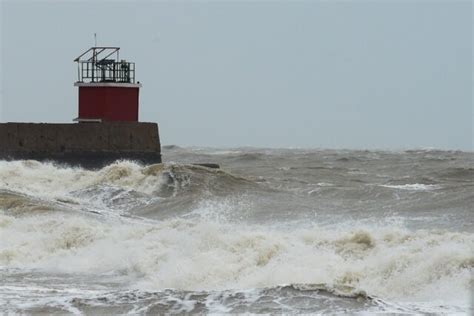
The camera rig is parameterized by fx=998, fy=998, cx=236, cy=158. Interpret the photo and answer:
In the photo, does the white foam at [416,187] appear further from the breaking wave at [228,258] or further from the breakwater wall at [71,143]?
the breakwater wall at [71,143]

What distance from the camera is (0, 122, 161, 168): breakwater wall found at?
805 inches

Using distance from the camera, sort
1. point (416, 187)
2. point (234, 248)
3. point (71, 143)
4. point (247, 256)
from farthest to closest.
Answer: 1. point (71, 143)
2. point (416, 187)
3. point (234, 248)
4. point (247, 256)

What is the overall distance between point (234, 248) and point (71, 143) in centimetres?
1152

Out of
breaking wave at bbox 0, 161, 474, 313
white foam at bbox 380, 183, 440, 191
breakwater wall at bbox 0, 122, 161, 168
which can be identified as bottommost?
breaking wave at bbox 0, 161, 474, 313

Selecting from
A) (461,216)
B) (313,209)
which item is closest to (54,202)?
(313,209)

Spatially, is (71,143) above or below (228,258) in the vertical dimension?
above

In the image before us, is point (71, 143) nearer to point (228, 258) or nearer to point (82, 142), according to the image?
point (82, 142)

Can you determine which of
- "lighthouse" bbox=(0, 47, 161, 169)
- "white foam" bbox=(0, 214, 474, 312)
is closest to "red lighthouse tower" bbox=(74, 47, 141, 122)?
"lighthouse" bbox=(0, 47, 161, 169)

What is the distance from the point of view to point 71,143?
67.5ft

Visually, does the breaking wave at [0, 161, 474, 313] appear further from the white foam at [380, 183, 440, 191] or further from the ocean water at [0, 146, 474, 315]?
the white foam at [380, 183, 440, 191]

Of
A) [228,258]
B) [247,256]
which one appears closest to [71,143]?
[228,258]

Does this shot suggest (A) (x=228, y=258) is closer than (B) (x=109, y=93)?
Yes

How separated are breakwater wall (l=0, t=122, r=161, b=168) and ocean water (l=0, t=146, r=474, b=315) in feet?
7.89

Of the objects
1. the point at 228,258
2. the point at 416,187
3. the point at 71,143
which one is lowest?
the point at 228,258
